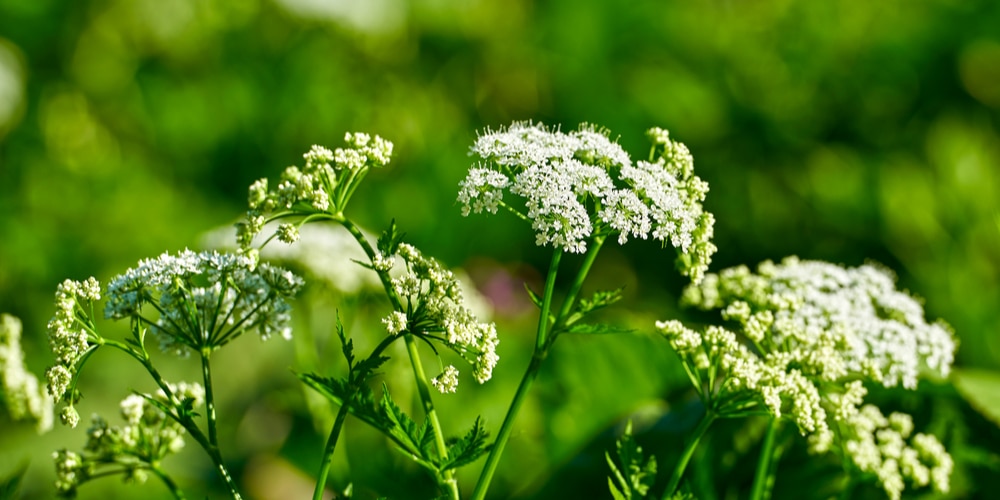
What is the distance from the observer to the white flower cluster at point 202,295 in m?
1.38

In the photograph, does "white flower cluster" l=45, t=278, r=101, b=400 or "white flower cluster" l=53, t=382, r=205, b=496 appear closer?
"white flower cluster" l=45, t=278, r=101, b=400

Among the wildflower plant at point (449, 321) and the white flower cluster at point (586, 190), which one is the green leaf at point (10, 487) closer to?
the wildflower plant at point (449, 321)

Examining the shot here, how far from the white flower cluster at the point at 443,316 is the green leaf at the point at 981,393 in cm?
148

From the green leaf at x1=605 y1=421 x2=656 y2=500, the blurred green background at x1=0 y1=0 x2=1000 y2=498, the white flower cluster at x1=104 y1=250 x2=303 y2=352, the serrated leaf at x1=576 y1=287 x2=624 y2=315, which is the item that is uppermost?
the blurred green background at x1=0 y1=0 x2=1000 y2=498

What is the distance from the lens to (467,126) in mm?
5699

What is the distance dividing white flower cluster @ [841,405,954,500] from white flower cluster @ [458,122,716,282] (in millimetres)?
532

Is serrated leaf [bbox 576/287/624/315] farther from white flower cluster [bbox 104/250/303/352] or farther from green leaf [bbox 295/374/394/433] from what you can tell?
white flower cluster [bbox 104/250/303/352]

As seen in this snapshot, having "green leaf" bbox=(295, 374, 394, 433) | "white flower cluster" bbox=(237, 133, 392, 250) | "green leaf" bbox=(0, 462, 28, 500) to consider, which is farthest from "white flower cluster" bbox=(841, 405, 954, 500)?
"green leaf" bbox=(0, 462, 28, 500)

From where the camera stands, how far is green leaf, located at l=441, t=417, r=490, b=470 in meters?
1.32

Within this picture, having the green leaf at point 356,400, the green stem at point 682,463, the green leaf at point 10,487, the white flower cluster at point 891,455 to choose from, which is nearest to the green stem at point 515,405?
the green leaf at point 356,400

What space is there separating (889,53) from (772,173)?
50.2 inches

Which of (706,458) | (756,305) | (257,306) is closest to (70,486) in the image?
(257,306)

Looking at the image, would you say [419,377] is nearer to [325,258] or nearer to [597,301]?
[597,301]

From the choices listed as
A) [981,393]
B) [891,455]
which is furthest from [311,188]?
[981,393]
